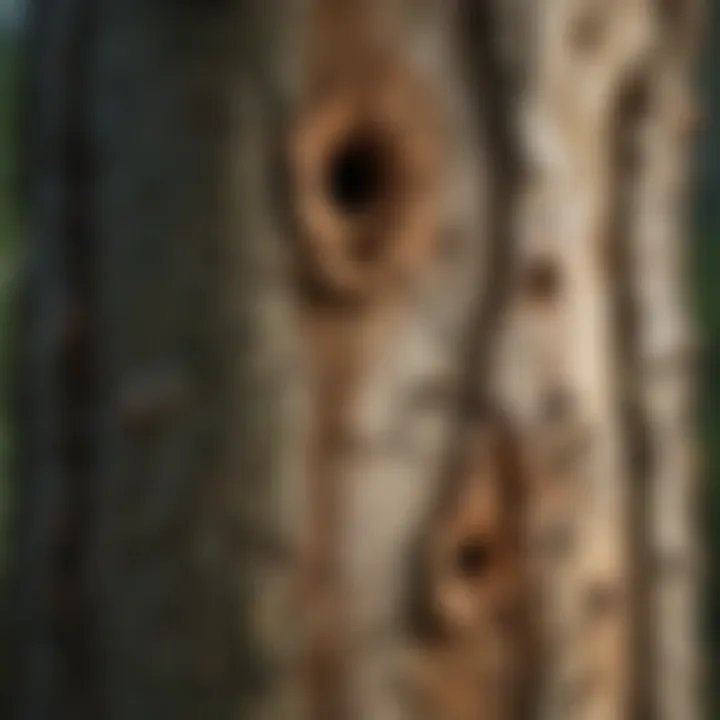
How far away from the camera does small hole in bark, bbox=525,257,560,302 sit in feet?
2.99

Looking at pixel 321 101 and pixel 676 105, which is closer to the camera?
pixel 321 101

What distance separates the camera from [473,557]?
90 centimetres

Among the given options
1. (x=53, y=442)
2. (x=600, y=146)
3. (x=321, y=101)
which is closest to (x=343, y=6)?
(x=321, y=101)

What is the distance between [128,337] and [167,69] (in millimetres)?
130

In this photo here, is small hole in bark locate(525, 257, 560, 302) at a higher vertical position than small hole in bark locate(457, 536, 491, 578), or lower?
higher

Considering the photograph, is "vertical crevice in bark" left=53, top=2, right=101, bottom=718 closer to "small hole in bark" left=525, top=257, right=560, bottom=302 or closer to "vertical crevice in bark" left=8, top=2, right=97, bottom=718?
"vertical crevice in bark" left=8, top=2, right=97, bottom=718

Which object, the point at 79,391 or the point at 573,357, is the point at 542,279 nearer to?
the point at 573,357

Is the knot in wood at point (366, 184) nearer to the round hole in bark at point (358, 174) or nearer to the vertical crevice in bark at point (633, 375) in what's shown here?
the round hole in bark at point (358, 174)

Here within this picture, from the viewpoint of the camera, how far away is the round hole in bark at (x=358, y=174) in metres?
0.89

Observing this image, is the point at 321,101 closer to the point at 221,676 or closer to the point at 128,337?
the point at 128,337

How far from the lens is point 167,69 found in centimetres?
90

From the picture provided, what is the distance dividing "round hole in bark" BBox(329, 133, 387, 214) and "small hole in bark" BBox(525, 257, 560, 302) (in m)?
0.08

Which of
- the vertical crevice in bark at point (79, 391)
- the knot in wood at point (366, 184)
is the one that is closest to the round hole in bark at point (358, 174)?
the knot in wood at point (366, 184)

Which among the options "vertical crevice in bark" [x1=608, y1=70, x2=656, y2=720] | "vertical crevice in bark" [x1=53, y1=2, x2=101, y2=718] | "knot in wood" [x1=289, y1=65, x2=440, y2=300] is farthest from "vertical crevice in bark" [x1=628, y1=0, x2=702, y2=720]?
"vertical crevice in bark" [x1=53, y1=2, x2=101, y2=718]
